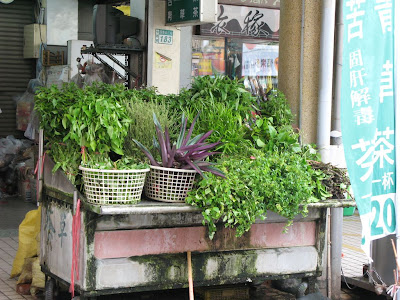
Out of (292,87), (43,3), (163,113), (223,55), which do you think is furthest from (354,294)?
(43,3)

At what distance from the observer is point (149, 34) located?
8688 millimetres

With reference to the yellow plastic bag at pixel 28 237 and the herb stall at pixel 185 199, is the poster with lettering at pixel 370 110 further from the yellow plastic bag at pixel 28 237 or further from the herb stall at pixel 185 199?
the yellow plastic bag at pixel 28 237

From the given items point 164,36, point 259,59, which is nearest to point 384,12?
point 164,36

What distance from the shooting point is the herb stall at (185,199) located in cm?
473

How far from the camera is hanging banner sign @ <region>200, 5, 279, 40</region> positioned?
10289 millimetres

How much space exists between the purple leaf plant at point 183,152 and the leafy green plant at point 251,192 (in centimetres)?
12

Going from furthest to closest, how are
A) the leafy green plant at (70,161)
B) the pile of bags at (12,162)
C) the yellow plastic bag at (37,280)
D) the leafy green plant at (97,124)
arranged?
the pile of bags at (12,162) < the yellow plastic bag at (37,280) < the leafy green plant at (70,161) < the leafy green plant at (97,124)

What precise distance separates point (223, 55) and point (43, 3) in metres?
3.67

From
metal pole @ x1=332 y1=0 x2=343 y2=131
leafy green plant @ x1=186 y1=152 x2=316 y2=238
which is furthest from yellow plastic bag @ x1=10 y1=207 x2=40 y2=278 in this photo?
metal pole @ x1=332 y1=0 x2=343 y2=131

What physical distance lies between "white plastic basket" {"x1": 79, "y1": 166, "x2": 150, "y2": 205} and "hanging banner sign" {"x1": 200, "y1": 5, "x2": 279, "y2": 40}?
5936 millimetres

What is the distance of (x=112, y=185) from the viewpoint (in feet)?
14.9

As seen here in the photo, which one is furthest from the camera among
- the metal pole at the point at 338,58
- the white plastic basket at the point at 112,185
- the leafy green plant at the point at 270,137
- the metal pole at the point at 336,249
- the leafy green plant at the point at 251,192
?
the metal pole at the point at 338,58

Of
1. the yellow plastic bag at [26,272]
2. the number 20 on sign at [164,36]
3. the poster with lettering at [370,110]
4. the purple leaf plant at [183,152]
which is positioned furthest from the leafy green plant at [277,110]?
the number 20 on sign at [164,36]

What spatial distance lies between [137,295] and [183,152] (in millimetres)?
1680
